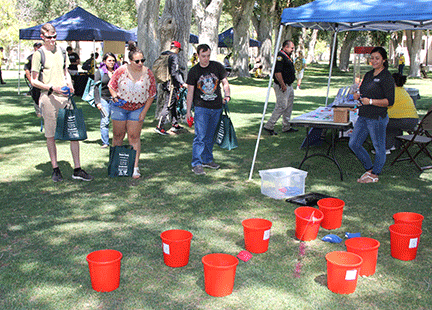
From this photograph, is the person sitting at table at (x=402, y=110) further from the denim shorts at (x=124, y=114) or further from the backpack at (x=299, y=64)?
the backpack at (x=299, y=64)

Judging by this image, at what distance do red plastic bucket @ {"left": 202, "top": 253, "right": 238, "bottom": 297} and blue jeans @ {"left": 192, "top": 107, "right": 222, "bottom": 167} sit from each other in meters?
3.49

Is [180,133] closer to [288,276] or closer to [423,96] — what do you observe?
[288,276]

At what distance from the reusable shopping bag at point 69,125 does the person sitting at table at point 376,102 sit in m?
3.70

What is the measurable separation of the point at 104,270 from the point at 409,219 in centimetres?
291

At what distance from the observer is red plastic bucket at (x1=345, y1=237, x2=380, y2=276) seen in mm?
3699

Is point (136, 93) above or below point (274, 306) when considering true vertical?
above

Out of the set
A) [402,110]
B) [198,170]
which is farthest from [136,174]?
[402,110]

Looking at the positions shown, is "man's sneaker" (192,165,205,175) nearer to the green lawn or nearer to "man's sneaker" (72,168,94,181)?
the green lawn

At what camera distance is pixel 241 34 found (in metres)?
28.6

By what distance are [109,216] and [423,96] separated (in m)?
17.3

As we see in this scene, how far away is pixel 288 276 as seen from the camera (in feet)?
12.5

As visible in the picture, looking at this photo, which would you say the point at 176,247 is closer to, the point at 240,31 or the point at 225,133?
the point at 225,133

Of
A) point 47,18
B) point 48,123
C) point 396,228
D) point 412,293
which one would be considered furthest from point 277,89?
point 47,18

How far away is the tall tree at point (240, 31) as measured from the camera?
27.8 m
